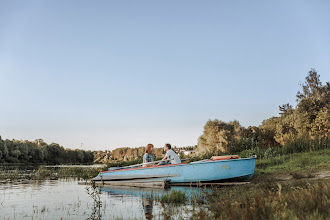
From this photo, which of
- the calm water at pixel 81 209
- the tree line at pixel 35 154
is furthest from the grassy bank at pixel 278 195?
the tree line at pixel 35 154

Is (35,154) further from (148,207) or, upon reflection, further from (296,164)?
(148,207)

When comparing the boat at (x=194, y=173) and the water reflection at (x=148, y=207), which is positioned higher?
the boat at (x=194, y=173)

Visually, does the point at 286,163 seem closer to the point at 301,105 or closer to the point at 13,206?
the point at 13,206

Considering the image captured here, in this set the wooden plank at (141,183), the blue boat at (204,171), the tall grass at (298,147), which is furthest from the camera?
the tall grass at (298,147)

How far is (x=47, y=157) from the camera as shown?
74.4m

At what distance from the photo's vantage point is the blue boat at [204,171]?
42.9 feet

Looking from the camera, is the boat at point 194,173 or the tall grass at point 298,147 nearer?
the boat at point 194,173

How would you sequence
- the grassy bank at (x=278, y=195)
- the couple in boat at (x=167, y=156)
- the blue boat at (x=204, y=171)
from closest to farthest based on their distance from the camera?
the grassy bank at (x=278, y=195)
the blue boat at (x=204, y=171)
the couple in boat at (x=167, y=156)

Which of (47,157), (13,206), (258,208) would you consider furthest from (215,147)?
(47,157)

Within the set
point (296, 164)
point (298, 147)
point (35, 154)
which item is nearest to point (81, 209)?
point (296, 164)

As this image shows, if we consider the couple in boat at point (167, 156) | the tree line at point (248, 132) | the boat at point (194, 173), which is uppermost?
the tree line at point (248, 132)

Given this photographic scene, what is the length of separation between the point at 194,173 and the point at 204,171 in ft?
1.68

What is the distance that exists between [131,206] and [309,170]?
8.07 metres

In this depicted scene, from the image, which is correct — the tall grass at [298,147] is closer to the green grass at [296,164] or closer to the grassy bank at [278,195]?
the grassy bank at [278,195]
